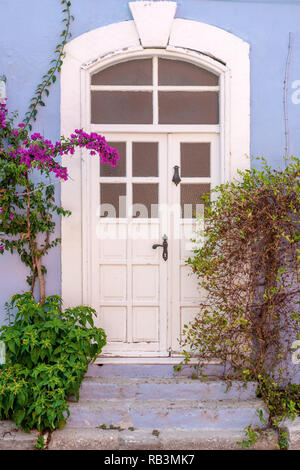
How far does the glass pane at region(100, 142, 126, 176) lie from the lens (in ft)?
14.9

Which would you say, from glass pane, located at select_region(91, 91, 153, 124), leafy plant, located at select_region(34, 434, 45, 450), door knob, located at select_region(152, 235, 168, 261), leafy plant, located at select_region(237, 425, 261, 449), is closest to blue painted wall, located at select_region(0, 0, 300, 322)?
glass pane, located at select_region(91, 91, 153, 124)

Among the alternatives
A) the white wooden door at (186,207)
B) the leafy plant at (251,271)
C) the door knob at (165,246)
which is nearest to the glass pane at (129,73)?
the white wooden door at (186,207)

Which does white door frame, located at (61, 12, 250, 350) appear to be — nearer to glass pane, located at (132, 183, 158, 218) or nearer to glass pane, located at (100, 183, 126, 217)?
glass pane, located at (100, 183, 126, 217)

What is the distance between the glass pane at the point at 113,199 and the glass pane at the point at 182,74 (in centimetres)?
108

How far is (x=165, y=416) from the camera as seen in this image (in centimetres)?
387

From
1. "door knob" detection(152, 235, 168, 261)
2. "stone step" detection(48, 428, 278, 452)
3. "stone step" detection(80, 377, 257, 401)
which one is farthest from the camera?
"door knob" detection(152, 235, 168, 261)

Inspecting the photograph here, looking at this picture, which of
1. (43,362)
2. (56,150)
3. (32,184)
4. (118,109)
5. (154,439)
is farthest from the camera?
(118,109)

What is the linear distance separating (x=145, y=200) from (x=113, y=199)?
302mm

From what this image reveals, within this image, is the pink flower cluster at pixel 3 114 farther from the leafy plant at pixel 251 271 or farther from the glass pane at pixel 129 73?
the leafy plant at pixel 251 271

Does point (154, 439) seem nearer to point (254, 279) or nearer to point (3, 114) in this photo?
point (254, 279)

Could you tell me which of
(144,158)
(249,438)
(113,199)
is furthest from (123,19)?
(249,438)

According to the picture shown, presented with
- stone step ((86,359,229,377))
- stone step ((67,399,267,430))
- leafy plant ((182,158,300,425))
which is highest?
leafy plant ((182,158,300,425))

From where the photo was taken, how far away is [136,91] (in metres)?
4.55

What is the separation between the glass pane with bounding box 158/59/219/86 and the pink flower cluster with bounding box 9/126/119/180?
1.00 m
